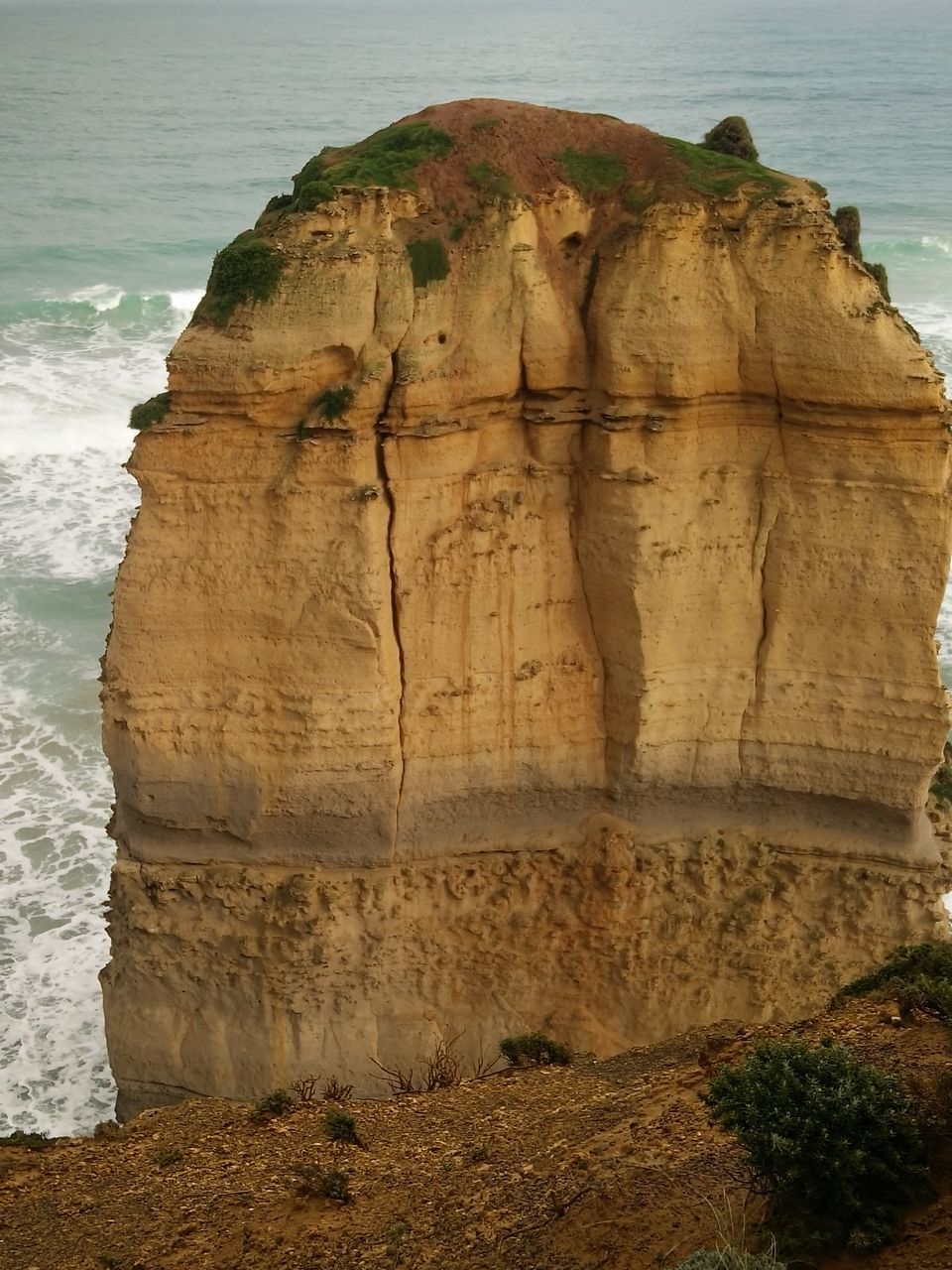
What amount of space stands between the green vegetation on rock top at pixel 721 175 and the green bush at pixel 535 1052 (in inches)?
286

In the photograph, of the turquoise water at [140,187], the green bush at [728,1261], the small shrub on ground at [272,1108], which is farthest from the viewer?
the turquoise water at [140,187]

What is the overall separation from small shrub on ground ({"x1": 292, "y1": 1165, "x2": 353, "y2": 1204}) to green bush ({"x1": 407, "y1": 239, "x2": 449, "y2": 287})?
697 centimetres

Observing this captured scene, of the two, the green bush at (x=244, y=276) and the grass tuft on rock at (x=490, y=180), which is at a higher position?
the grass tuft on rock at (x=490, y=180)

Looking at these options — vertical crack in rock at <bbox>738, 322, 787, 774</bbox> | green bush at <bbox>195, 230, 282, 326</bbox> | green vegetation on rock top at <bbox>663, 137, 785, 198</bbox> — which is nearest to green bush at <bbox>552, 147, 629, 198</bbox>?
green vegetation on rock top at <bbox>663, 137, 785, 198</bbox>

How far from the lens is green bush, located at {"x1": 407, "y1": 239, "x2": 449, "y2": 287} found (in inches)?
477

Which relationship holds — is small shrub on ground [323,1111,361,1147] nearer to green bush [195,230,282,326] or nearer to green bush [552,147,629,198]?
green bush [195,230,282,326]

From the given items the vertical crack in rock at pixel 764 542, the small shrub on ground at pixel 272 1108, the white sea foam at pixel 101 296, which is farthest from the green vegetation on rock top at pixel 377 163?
the white sea foam at pixel 101 296

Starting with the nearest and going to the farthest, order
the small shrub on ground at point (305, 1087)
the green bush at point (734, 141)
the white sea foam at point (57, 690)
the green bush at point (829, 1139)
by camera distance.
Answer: the green bush at point (829, 1139), the small shrub on ground at point (305, 1087), the green bush at point (734, 141), the white sea foam at point (57, 690)

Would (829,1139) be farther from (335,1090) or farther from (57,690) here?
(57,690)

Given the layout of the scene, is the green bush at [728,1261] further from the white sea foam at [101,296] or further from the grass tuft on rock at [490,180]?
the white sea foam at [101,296]

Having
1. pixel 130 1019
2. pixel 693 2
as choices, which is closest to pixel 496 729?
pixel 130 1019

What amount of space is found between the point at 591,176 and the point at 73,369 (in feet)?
96.4

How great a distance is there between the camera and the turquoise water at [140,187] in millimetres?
19312

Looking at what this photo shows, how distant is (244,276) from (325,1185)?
7.00 metres
